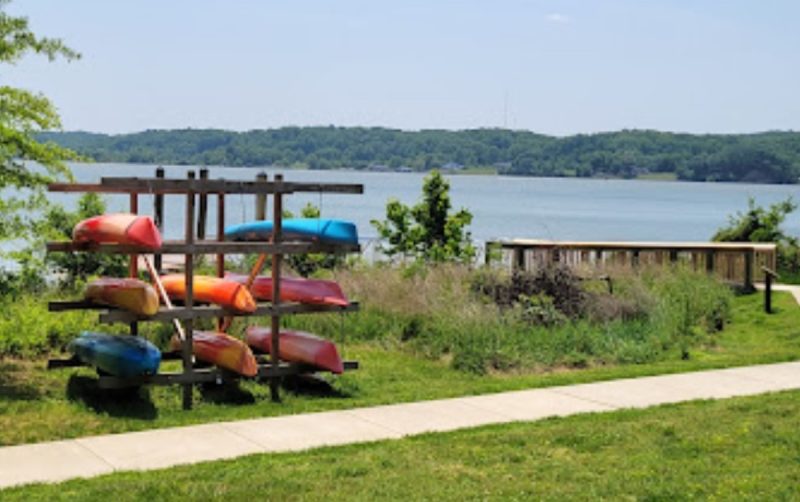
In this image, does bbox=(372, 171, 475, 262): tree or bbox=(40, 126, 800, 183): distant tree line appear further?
bbox=(40, 126, 800, 183): distant tree line

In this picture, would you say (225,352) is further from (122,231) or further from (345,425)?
(345,425)

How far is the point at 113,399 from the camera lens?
9.99 metres

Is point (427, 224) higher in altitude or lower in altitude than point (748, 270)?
higher

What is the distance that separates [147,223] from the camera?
9.73 meters

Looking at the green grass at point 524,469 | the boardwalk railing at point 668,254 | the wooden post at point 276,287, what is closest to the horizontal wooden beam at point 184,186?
the wooden post at point 276,287

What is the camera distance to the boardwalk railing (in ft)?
72.7

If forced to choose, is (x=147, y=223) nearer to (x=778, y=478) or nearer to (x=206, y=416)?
(x=206, y=416)

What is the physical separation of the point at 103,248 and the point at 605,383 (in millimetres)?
5331

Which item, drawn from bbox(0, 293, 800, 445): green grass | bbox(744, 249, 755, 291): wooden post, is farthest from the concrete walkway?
bbox(744, 249, 755, 291): wooden post

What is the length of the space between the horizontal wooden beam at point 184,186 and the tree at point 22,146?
44 cm

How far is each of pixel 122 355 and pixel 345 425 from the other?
2.13 meters

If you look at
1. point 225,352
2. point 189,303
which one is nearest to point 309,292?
point 225,352

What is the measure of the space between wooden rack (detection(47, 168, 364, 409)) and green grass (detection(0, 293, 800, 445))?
224 millimetres

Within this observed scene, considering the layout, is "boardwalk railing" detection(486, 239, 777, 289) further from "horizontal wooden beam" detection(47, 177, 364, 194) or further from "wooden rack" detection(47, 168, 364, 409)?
"horizontal wooden beam" detection(47, 177, 364, 194)
